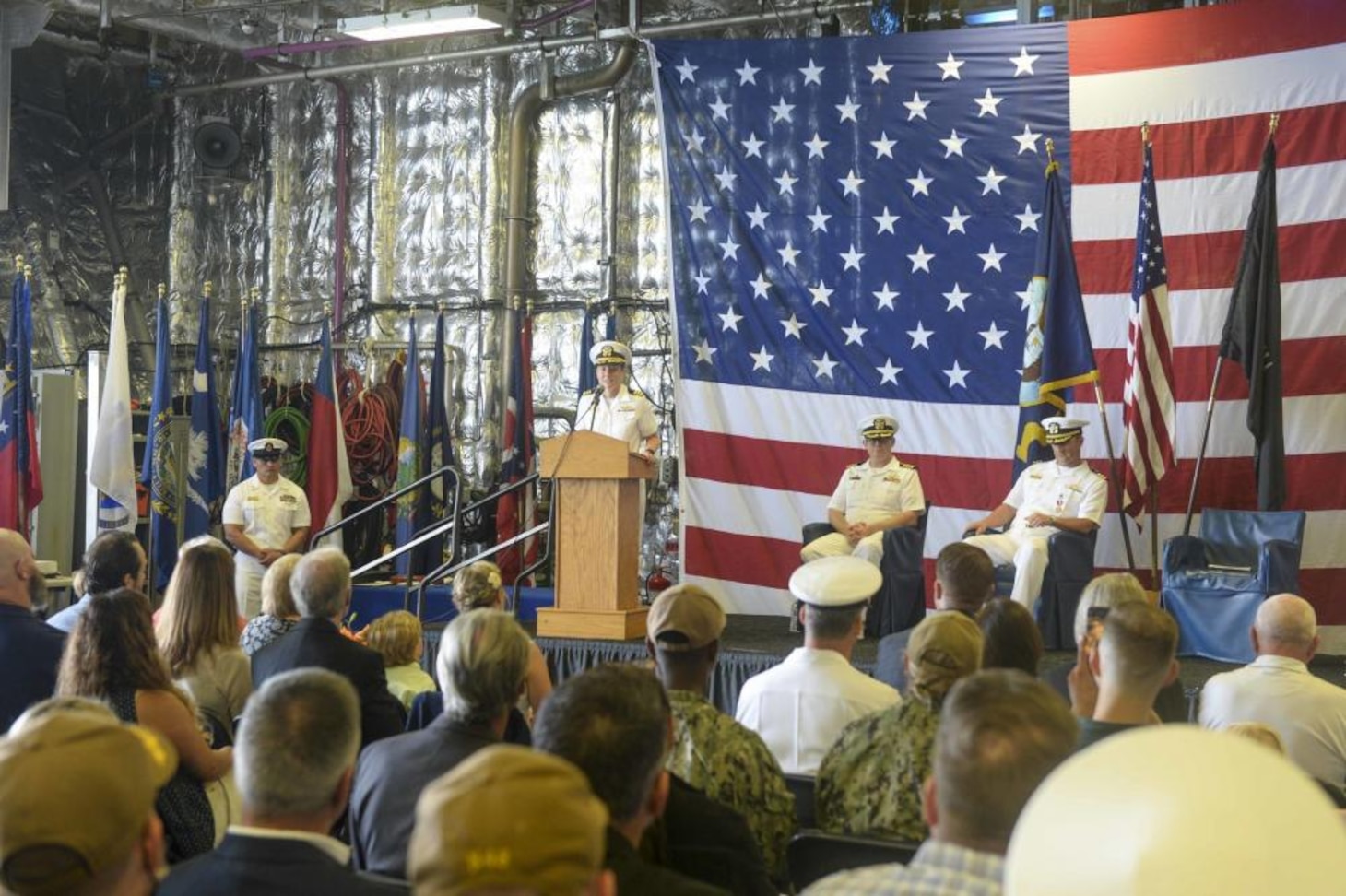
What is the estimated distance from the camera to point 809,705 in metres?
3.48

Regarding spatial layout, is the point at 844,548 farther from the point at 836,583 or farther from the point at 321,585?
the point at 321,585

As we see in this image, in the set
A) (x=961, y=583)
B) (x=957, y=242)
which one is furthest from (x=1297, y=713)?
(x=957, y=242)

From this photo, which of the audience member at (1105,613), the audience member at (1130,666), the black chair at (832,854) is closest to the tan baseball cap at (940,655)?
the audience member at (1130,666)

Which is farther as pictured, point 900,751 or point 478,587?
point 478,587

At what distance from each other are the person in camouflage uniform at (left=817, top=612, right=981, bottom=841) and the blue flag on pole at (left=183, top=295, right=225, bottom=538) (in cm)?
751

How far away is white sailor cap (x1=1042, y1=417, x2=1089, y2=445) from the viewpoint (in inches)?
284

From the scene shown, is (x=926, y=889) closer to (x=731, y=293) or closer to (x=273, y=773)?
(x=273, y=773)

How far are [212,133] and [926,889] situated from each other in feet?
36.9

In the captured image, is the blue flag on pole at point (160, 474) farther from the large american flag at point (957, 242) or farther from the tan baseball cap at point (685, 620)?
the tan baseball cap at point (685, 620)

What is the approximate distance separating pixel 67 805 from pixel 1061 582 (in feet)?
19.3

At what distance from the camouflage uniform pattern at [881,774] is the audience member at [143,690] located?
4.02 feet

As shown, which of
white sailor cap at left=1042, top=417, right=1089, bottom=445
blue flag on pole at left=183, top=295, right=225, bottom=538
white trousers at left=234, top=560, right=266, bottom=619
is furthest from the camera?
blue flag on pole at left=183, top=295, right=225, bottom=538

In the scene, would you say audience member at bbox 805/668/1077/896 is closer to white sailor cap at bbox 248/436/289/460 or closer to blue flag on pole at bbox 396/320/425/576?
white sailor cap at bbox 248/436/289/460

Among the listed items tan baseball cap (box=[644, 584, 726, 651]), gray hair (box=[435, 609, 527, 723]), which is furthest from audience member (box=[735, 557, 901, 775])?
gray hair (box=[435, 609, 527, 723])
